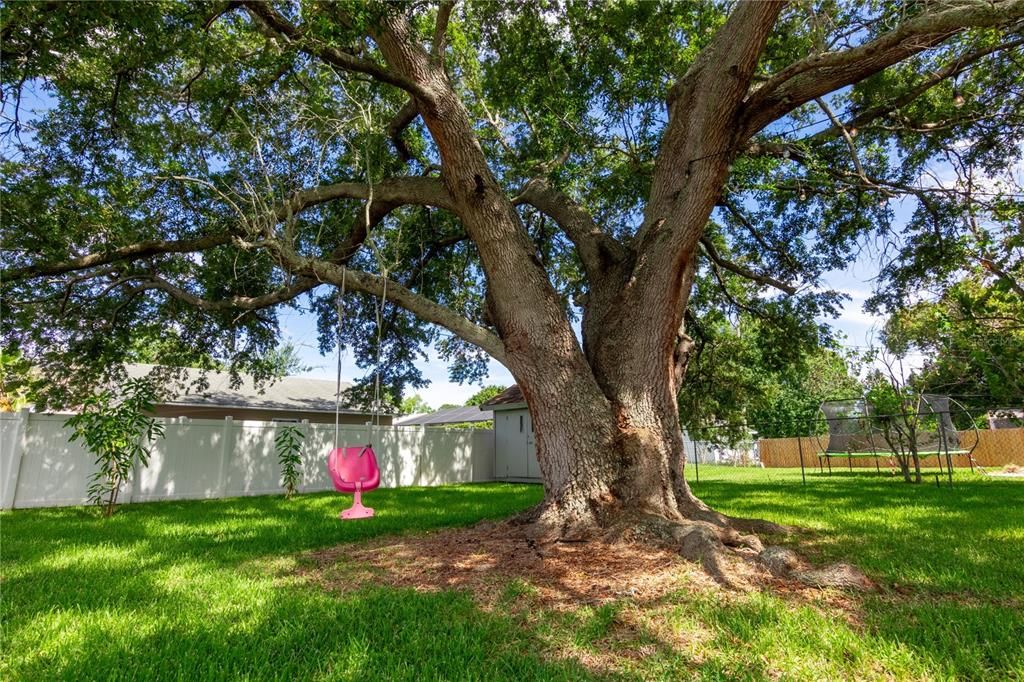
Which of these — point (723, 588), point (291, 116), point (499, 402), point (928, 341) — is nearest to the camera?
point (723, 588)

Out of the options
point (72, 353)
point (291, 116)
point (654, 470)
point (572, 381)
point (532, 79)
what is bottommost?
point (654, 470)

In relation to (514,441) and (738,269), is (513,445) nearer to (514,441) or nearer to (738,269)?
(514,441)

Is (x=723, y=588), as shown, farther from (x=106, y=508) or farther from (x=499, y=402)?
(x=499, y=402)

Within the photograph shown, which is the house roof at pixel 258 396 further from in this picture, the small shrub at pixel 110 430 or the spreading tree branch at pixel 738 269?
the spreading tree branch at pixel 738 269

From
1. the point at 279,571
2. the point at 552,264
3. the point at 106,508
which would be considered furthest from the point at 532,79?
the point at 106,508

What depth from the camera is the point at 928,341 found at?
13922 mm

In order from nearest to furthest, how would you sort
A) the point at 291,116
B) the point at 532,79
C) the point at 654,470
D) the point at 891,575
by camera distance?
the point at 891,575 → the point at 654,470 → the point at 291,116 → the point at 532,79

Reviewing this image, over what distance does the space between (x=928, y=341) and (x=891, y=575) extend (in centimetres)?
1377

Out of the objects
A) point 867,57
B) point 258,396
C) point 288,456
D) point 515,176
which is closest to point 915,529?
point 867,57

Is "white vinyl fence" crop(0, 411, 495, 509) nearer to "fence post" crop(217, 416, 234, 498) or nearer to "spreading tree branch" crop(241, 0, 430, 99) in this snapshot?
"fence post" crop(217, 416, 234, 498)

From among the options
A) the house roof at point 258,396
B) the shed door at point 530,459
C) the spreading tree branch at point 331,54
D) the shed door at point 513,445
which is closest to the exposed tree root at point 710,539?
the spreading tree branch at point 331,54

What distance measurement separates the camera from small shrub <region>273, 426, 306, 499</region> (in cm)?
970

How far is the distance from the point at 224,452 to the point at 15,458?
3.00 m

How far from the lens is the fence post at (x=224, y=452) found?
984cm
